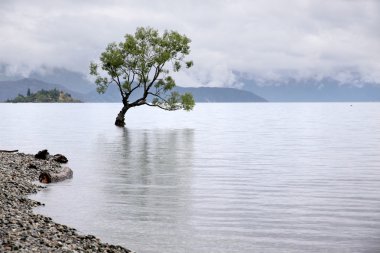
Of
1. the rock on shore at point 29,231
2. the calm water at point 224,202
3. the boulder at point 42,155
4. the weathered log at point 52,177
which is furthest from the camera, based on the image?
the boulder at point 42,155

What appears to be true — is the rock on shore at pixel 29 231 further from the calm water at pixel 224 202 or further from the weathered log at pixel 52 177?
the weathered log at pixel 52 177

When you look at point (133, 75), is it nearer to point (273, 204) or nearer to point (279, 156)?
point (279, 156)

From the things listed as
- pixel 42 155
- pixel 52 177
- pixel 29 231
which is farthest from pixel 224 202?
pixel 42 155

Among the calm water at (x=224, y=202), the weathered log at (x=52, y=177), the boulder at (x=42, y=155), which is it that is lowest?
the calm water at (x=224, y=202)

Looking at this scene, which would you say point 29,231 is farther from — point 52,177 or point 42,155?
point 42,155

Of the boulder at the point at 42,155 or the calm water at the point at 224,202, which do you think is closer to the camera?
the calm water at the point at 224,202

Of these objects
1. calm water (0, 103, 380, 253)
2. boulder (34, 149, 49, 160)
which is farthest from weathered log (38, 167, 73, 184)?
boulder (34, 149, 49, 160)

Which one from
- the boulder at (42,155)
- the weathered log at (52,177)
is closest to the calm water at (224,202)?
the weathered log at (52,177)

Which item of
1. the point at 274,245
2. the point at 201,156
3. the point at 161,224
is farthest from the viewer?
the point at 201,156

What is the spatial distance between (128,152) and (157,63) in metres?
47.9

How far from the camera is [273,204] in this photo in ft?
93.1

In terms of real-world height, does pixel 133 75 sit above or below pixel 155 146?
above

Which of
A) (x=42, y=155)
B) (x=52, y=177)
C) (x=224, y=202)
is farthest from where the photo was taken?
(x=42, y=155)

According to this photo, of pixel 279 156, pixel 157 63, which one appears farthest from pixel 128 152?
pixel 157 63
